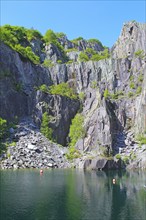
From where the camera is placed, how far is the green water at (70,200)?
3466cm

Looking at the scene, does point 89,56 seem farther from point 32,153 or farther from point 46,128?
point 32,153

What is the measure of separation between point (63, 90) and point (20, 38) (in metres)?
43.5

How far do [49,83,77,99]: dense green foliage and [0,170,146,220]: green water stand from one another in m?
74.2

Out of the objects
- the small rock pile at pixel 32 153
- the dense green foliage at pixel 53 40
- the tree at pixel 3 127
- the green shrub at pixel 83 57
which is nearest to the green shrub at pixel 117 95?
the green shrub at pixel 83 57

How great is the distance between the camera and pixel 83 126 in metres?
115

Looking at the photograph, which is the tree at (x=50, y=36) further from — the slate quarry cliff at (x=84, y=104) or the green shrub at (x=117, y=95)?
the green shrub at (x=117, y=95)

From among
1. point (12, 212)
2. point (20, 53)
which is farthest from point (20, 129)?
point (12, 212)

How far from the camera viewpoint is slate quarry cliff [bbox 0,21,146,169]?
9662cm

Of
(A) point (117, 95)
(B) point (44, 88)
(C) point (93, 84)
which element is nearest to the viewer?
(B) point (44, 88)

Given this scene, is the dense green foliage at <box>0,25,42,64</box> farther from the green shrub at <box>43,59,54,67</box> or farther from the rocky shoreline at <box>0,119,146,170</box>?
the rocky shoreline at <box>0,119,146,170</box>

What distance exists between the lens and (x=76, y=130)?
374ft

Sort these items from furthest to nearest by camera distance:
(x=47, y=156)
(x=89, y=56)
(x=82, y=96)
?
(x=89, y=56) < (x=82, y=96) < (x=47, y=156)

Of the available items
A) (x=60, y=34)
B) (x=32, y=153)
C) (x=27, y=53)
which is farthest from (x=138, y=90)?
(x=60, y=34)

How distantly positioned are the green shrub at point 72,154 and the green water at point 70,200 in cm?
3867
